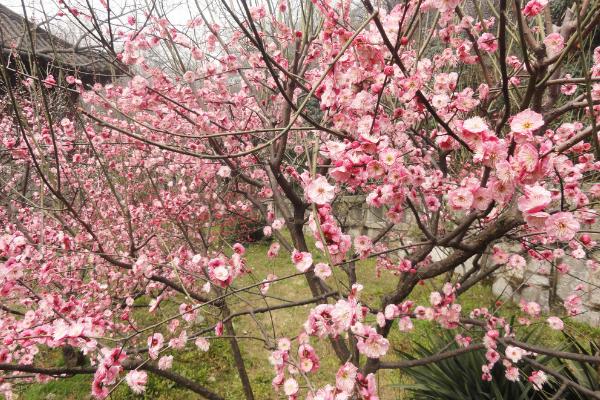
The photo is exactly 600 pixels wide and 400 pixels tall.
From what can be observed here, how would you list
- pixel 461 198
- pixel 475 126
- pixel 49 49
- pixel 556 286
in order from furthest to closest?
1. pixel 49 49
2. pixel 556 286
3. pixel 461 198
4. pixel 475 126

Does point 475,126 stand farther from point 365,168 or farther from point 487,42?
point 487,42

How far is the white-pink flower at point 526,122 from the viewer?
1038 mm

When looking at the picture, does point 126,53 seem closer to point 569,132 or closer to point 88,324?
point 88,324

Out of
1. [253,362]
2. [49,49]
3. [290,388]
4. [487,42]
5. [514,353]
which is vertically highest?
[49,49]

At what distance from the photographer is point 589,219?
192cm

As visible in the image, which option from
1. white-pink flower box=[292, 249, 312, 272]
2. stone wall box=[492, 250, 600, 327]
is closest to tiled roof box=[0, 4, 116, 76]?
white-pink flower box=[292, 249, 312, 272]

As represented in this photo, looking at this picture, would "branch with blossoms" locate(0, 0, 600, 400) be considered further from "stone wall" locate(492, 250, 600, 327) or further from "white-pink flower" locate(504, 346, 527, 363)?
"stone wall" locate(492, 250, 600, 327)

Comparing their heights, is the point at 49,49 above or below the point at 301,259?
above

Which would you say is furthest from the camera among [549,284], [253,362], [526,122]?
[549,284]

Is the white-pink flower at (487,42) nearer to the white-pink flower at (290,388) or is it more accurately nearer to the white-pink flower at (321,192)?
the white-pink flower at (321,192)

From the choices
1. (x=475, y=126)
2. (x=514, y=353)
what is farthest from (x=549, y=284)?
(x=475, y=126)

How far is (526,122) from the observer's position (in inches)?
41.8

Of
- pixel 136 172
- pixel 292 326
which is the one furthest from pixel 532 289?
pixel 136 172

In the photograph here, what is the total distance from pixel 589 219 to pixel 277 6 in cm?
297
